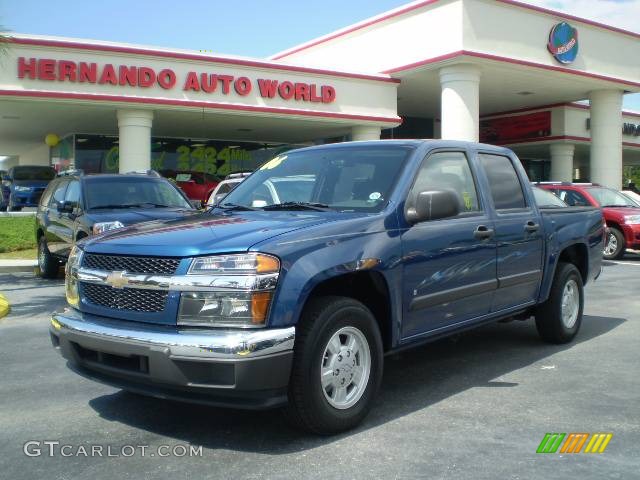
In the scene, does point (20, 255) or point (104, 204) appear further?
point (20, 255)

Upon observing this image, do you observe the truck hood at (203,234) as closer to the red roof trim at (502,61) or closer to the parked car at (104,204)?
the parked car at (104,204)

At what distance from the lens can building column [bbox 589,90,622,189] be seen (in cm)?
2642

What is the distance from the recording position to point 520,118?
32.7 meters

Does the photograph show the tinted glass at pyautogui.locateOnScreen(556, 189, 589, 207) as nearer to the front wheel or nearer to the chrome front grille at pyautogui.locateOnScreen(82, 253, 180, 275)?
the front wheel

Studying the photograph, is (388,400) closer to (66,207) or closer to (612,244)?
(66,207)

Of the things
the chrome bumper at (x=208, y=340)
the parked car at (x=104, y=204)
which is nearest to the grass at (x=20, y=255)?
the parked car at (x=104, y=204)

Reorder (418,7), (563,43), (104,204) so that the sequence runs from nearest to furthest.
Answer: (104,204)
(418,7)
(563,43)

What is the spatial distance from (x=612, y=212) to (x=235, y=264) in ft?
43.2

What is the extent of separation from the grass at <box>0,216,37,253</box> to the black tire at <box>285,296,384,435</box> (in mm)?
14114

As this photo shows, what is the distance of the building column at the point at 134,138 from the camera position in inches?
840

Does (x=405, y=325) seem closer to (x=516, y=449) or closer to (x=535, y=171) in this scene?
(x=516, y=449)

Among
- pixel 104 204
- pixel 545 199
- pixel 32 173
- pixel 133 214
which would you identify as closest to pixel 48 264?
pixel 104 204

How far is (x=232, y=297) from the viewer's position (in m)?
3.72

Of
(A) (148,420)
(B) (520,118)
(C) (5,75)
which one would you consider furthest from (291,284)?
(B) (520,118)
